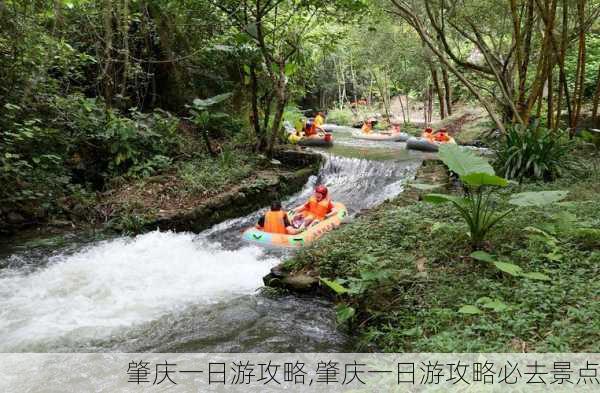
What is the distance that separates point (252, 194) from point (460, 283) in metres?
6.09

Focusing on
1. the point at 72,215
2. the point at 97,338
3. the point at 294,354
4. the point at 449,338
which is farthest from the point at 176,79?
the point at 449,338

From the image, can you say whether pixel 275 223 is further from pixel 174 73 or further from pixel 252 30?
pixel 174 73

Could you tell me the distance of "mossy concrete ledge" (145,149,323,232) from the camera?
842cm

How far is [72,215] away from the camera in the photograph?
830cm

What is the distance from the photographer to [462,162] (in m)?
4.66

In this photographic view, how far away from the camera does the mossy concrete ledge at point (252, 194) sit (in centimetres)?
842

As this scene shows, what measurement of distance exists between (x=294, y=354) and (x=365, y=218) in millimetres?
3054

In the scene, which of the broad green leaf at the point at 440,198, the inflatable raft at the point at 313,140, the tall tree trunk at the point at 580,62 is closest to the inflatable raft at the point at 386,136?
the inflatable raft at the point at 313,140

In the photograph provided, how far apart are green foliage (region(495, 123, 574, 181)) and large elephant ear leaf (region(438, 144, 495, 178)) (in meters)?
4.01

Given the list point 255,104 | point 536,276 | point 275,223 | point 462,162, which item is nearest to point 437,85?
point 255,104

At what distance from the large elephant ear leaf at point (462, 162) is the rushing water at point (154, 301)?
203cm

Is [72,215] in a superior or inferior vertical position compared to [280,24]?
inferior

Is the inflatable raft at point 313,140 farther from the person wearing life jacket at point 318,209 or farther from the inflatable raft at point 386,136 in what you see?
the person wearing life jacket at point 318,209

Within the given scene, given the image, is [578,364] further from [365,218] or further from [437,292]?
[365,218]
